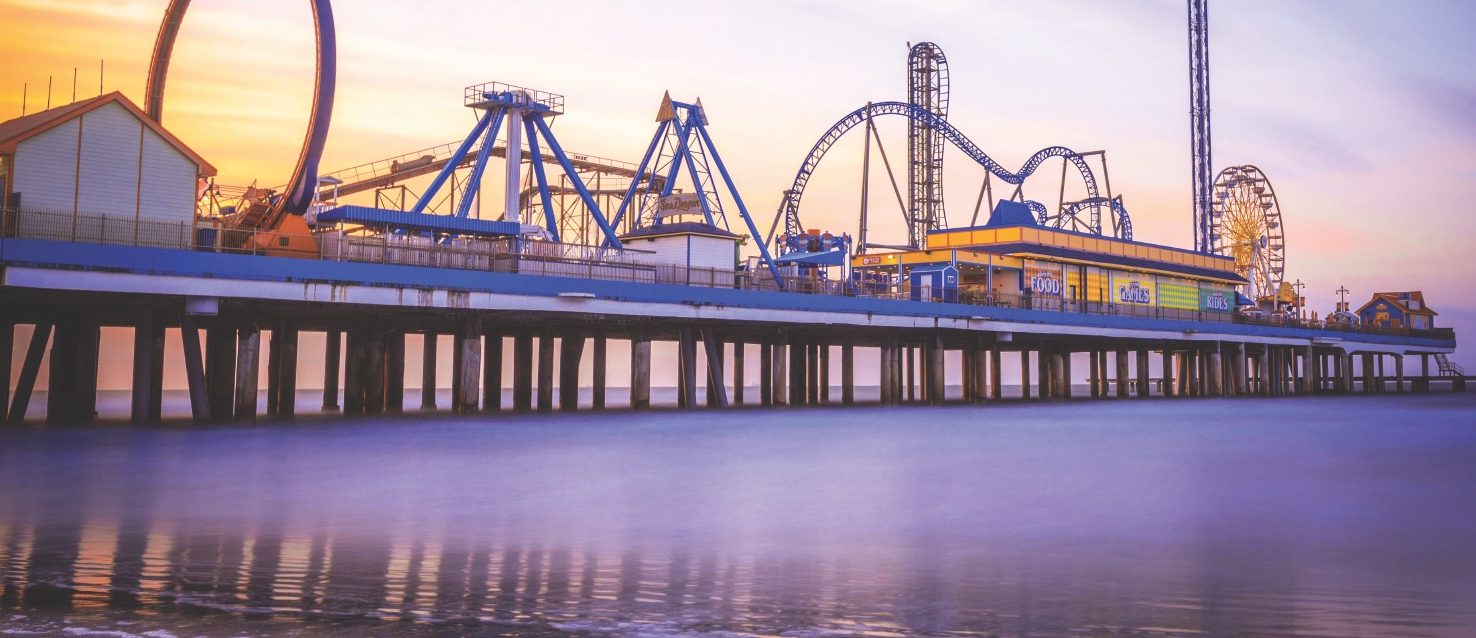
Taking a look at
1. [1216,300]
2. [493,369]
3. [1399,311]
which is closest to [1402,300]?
[1399,311]

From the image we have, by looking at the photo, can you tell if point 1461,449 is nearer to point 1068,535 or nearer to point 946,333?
point 1068,535

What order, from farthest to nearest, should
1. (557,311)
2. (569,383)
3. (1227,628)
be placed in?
(569,383) < (557,311) < (1227,628)

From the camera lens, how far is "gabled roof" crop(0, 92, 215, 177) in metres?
26.9

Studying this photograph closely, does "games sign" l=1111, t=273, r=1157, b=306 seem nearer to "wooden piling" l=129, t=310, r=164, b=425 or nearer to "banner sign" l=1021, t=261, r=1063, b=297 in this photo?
"banner sign" l=1021, t=261, r=1063, b=297

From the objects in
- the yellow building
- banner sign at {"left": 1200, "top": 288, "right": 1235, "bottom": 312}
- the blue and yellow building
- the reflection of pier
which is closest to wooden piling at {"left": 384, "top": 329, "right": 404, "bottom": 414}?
the yellow building

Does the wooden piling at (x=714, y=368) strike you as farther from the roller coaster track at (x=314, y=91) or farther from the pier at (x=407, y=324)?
the roller coaster track at (x=314, y=91)

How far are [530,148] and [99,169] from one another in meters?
18.5

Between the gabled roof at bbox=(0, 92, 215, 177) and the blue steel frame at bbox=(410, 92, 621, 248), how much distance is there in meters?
12.1

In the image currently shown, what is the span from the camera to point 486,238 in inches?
1505

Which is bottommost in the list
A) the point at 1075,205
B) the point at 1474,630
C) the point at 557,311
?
→ the point at 1474,630

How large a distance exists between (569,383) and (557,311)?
789cm

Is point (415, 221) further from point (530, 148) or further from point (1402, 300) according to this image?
point (1402, 300)

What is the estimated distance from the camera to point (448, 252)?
32.8 meters

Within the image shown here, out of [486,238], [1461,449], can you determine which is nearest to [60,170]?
[486,238]
